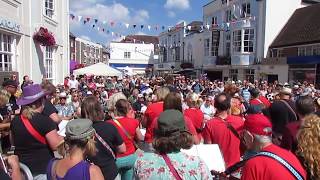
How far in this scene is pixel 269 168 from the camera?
7.73 feet

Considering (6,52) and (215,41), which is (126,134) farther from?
(215,41)

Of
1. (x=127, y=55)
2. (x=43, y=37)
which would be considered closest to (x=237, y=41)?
(x=43, y=37)

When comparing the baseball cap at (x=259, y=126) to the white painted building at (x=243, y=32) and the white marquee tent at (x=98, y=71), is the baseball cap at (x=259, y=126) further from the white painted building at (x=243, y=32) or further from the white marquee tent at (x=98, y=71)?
the white painted building at (x=243, y=32)

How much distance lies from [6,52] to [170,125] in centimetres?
1042

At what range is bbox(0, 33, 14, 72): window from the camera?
1143 centimetres

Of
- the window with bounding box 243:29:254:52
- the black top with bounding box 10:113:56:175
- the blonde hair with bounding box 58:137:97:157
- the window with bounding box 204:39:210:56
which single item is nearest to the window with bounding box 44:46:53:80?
the black top with bounding box 10:113:56:175

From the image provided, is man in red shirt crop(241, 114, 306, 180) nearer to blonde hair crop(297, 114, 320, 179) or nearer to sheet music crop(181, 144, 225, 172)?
blonde hair crop(297, 114, 320, 179)

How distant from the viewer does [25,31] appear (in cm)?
1282

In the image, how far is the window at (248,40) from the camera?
3266 cm

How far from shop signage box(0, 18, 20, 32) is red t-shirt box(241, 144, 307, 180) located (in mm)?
10004

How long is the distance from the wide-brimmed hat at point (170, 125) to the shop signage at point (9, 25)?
9421 millimetres

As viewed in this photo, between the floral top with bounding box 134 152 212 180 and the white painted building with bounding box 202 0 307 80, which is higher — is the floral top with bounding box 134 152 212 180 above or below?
below

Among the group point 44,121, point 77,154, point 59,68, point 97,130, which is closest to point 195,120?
point 97,130

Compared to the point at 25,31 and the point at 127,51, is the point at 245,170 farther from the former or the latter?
the point at 127,51
